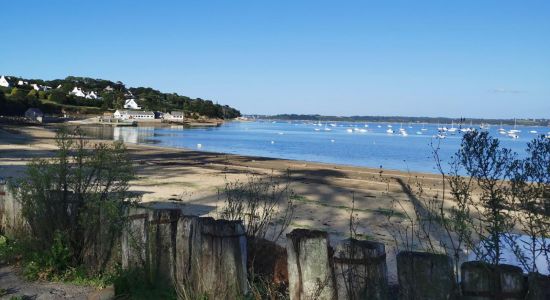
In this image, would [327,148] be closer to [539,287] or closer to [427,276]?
[427,276]

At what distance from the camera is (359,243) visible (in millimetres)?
3711

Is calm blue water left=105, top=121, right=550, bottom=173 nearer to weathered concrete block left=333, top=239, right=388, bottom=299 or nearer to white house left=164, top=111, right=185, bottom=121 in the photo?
weathered concrete block left=333, top=239, right=388, bottom=299

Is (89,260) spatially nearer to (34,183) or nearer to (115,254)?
(115,254)

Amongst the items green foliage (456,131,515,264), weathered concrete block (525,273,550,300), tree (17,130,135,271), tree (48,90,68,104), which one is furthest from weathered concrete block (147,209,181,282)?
tree (48,90,68,104)

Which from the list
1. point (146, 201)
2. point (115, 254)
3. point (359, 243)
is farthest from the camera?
point (146, 201)

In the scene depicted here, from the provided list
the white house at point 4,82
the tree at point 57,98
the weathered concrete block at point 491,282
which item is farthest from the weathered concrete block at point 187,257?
the white house at point 4,82

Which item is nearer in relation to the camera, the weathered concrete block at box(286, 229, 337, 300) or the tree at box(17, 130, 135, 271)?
the weathered concrete block at box(286, 229, 337, 300)

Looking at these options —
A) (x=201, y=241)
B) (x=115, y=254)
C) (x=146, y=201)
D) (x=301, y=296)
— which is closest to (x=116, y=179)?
(x=115, y=254)

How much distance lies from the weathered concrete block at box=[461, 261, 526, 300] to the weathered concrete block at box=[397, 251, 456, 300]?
10cm

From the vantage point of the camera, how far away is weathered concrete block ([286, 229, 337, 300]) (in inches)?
154

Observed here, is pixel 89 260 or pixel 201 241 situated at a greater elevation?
pixel 201 241

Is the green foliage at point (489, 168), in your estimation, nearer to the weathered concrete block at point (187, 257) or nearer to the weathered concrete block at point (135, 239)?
the weathered concrete block at point (187, 257)

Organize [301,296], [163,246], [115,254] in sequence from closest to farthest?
[301,296] < [163,246] < [115,254]

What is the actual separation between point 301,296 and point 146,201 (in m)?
8.12
